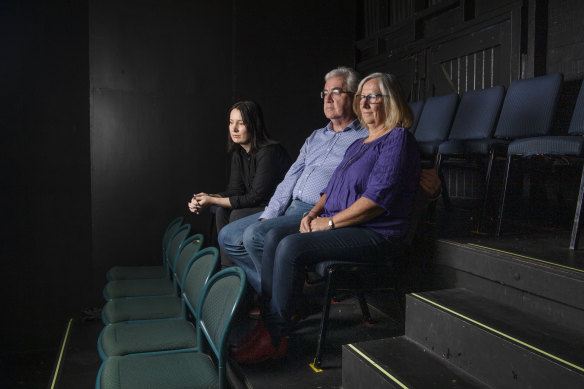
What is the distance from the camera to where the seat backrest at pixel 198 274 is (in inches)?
63.4

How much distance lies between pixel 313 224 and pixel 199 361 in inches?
25.8

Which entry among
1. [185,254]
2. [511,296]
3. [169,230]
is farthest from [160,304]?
[511,296]

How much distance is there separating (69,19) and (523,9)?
3306 millimetres

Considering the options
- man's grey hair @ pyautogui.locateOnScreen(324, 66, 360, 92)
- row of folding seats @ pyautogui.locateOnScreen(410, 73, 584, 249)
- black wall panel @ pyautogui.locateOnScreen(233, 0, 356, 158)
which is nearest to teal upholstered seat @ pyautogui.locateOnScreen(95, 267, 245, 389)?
man's grey hair @ pyautogui.locateOnScreen(324, 66, 360, 92)

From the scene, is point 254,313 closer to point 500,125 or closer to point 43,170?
point 500,125

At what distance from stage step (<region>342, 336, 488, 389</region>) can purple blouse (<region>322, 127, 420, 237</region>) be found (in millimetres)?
420

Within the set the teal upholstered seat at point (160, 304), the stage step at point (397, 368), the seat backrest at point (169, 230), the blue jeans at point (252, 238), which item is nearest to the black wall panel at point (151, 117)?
the seat backrest at point (169, 230)

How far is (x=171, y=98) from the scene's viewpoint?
12.4 ft

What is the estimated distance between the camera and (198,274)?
1.70 m

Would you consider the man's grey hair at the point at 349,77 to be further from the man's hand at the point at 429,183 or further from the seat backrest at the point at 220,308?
the seat backrest at the point at 220,308

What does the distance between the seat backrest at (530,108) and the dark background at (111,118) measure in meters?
0.82

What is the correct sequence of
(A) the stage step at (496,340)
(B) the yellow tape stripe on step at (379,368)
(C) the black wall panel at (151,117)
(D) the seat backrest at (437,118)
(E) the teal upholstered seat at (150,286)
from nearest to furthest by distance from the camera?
(A) the stage step at (496,340)
(B) the yellow tape stripe on step at (379,368)
(E) the teal upholstered seat at (150,286)
(D) the seat backrest at (437,118)
(C) the black wall panel at (151,117)

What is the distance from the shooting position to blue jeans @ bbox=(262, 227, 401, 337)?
1.58m

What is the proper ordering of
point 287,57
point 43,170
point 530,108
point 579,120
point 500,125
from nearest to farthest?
point 579,120, point 530,108, point 500,125, point 43,170, point 287,57
